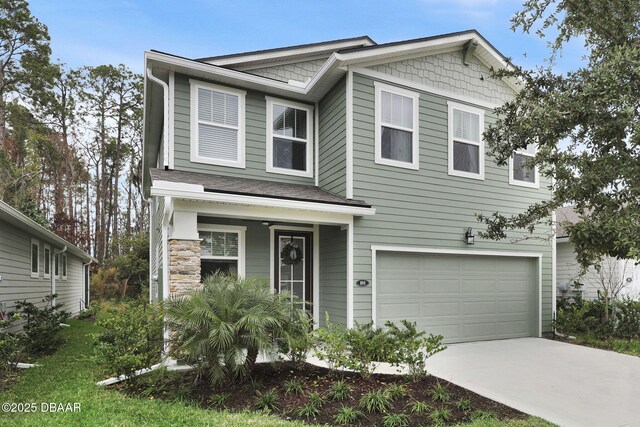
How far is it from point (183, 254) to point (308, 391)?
2.81 meters

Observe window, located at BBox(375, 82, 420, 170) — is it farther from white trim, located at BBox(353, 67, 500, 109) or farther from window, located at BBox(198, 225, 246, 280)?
window, located at BBox(198, 225, 246, 280)

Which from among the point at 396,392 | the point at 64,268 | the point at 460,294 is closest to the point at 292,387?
the point at 396,392

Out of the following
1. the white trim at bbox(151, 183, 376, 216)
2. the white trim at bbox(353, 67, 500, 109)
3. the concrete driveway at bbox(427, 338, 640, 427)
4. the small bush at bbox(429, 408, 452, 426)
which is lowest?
the concrete driveway at bbox(427, 338, 640, 427)

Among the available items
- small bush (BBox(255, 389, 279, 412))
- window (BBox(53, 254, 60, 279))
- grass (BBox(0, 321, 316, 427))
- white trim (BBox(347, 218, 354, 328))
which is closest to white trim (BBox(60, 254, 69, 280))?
window (BBox(53, 254, 60, 279))

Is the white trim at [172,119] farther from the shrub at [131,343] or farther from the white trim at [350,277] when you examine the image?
the white trim at [350,277]

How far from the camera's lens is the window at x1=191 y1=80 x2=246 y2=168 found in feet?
26.6

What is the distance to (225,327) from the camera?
16.5 ft

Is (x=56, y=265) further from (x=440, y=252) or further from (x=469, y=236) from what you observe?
(x=469, y=236)

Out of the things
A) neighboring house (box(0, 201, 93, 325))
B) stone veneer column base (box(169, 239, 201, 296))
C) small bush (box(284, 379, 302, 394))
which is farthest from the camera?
neighboring house (box(0, 201, 93, 325))

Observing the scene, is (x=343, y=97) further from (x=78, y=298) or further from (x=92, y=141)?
(x=92, y=141)

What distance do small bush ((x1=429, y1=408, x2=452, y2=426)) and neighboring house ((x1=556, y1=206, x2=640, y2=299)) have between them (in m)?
7.48

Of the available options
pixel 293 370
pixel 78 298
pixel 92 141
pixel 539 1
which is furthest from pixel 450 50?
pixel 92 141

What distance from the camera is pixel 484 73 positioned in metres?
9.98

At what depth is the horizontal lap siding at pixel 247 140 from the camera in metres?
7.97
